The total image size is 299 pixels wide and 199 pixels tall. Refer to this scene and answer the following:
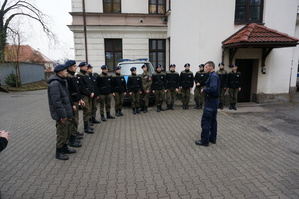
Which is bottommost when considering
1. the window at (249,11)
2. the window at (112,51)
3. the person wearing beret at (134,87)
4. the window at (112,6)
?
the person wearing beret at (134,87)

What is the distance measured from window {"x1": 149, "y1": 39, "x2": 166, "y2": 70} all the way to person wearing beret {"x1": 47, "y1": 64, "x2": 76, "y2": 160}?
1009 cm

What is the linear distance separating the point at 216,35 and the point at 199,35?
901mm

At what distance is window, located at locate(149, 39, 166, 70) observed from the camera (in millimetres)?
13734

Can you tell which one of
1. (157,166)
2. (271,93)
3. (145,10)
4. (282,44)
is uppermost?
(145,10)

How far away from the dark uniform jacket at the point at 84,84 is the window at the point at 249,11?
27.6ft

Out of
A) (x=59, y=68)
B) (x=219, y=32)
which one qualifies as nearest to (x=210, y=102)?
(x=59, y=68)

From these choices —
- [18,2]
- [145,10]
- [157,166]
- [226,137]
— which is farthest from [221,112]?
[18,2]

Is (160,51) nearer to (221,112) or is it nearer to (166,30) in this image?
(166,30)

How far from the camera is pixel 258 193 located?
123 inches

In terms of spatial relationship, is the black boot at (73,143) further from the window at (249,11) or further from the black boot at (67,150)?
the window at (249,11)

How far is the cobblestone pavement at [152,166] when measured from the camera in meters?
3.22

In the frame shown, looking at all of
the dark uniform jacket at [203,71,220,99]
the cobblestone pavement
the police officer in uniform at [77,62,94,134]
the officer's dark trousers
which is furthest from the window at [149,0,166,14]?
the officer's dark trousers

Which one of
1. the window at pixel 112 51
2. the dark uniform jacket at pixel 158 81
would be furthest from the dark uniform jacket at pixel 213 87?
the window at pixel 112 51

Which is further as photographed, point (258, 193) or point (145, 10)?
point (145, 10)
